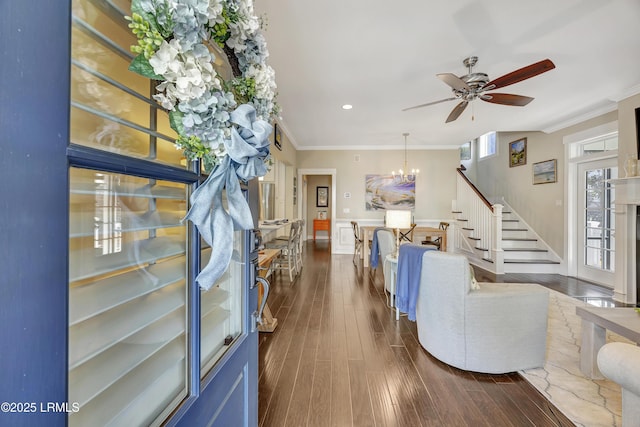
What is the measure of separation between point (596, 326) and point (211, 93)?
279cm

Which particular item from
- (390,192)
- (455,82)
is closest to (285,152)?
(390,192)

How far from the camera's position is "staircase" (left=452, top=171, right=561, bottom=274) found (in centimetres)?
503

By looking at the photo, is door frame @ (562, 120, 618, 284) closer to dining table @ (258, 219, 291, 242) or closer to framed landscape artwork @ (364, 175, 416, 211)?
framed landscape artwork @ (364, 175, 416, 211)

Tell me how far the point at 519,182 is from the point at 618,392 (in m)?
5.33

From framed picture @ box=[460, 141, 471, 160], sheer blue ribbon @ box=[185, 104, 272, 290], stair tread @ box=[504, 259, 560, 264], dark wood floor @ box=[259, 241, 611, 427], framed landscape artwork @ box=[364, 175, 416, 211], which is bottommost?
dark wood floor @ box=[259, 241, 611, 427]

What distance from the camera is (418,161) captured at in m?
6.92

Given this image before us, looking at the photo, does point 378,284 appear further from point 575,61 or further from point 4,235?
point 4,235

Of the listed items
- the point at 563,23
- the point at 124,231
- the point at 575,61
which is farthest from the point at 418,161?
the point at 124,231

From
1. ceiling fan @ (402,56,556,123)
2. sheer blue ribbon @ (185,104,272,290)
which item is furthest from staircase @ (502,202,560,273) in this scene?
sheer blue ribbon @ (185,104,272,290)

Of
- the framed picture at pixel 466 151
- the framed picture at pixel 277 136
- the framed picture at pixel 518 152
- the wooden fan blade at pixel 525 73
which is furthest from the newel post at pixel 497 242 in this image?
the framed picture at pixel 277 136

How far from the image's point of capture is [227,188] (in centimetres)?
63

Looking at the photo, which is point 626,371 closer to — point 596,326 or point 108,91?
point 596,326

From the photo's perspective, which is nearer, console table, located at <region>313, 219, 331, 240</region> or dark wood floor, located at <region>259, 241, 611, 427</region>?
dark wood floor, located at <region>259, 241, 611, 427</region>

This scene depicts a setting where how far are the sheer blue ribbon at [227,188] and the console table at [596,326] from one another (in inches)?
95.2
